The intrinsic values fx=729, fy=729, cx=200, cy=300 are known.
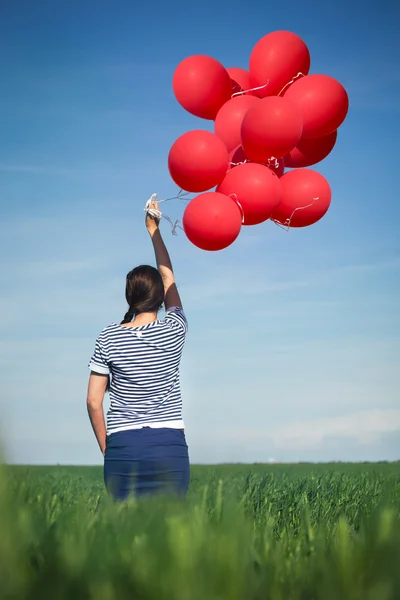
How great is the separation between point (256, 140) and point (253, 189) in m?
0.35

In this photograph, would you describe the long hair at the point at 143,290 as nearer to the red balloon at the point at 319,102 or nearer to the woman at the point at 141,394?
the woman at the point at 141,394

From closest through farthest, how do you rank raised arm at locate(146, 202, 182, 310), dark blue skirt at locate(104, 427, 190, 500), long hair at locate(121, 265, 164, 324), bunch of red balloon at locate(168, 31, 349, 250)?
dark blue skirt at locate(104, 427, 190, 500) < long hair at locate(121, 265, 164, 324) < raised arm at locate(146, 202, 182, 310) < bunch of red balloon at locate(168, 31, 349, 250)

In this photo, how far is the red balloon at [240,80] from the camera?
5684mm

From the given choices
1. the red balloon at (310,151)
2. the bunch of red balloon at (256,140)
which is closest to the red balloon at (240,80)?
the bunch of red balloon at (256,140)

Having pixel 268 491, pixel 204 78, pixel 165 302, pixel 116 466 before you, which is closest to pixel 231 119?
pixel 204 78

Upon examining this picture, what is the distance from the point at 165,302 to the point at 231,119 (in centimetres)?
163

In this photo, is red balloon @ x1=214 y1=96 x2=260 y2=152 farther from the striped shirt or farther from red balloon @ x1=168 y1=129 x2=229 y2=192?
the striped shirt

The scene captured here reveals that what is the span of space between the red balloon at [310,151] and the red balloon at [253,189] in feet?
2.08

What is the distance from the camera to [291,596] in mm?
1770

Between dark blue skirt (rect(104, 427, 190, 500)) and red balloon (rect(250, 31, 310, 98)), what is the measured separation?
116 inches

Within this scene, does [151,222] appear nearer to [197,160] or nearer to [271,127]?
[197,160]

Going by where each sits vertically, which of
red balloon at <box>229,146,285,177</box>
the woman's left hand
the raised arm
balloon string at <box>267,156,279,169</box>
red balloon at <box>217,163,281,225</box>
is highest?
red balloon at <box>229,146,285,177</box>

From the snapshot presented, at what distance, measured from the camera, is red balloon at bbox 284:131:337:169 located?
5586 mm

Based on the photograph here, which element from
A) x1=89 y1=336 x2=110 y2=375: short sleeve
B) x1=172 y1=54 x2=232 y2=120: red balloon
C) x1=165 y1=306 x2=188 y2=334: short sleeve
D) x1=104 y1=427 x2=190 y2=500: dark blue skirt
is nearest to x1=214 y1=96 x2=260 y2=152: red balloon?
x1=172 y1=54 x2=232 y2=120: red balloon
